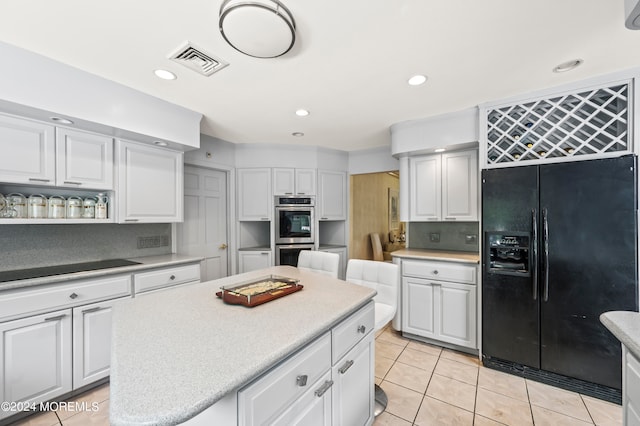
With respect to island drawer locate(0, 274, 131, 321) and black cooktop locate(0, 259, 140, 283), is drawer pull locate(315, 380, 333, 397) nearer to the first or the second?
island drawer locate(0, 274, 131, 321)

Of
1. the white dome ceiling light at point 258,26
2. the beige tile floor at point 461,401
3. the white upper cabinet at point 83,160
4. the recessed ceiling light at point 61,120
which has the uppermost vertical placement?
the white dome ceiling light at point 258,26

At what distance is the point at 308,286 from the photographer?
177 centimetres

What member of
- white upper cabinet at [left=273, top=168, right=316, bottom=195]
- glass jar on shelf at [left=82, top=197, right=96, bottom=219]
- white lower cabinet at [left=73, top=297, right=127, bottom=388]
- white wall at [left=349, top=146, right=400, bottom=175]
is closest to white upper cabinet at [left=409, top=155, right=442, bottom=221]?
white wall at [left=349, top=146, right=400, bottom=175]

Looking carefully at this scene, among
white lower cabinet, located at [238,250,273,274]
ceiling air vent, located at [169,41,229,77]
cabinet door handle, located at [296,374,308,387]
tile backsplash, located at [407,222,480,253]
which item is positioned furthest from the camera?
white lower cabinet, located at [238,250,273,274]

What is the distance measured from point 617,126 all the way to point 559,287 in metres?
1.30

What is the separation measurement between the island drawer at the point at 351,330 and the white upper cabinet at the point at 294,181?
8.57 ft

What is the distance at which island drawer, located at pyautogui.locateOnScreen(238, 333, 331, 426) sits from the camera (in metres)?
0.85

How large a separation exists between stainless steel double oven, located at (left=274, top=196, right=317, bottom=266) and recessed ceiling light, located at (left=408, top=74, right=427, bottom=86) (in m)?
2.27

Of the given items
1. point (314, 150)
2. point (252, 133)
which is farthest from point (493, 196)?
point (252, 133)

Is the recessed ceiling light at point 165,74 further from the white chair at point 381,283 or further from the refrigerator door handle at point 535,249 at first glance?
the refrigerator door handle at point 535,249

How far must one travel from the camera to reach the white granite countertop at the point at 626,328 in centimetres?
92

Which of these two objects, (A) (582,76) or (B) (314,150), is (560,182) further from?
(B) (314,150)

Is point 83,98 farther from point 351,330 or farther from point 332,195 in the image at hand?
point 332,195

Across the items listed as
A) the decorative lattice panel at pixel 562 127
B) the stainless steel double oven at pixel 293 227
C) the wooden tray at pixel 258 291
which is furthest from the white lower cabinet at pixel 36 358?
the decorative lattice panel at pixel 562 127
